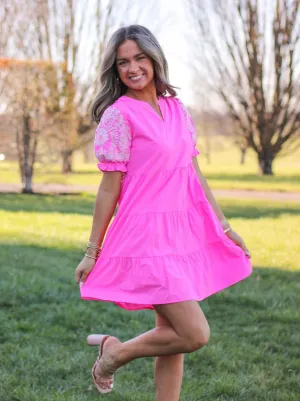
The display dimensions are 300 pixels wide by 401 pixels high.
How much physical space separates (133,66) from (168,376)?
1.31 metres

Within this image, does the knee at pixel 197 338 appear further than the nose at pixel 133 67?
No

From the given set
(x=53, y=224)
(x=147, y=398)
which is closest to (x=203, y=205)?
(x=147, y=398)

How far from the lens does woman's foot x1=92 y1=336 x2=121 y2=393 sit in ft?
9.90

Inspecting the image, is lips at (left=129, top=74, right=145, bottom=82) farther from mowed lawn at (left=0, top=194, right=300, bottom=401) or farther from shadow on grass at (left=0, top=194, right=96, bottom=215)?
shadow on grass at (left=0, top=194, right=96, bottom=215)

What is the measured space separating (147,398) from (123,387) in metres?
0.24

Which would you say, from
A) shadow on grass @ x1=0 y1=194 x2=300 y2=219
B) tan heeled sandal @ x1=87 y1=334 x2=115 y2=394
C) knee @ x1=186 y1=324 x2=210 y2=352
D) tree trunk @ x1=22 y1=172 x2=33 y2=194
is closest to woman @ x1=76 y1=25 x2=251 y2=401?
knee @ x1=186 y1=324 x2=210 y2=352

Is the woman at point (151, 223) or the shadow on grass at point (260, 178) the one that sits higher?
the woman at point (151, 223)

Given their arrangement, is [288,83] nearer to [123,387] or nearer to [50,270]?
[50,270]

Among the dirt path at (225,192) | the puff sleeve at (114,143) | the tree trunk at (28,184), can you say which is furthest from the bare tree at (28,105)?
the puff sleeve at (114,143)

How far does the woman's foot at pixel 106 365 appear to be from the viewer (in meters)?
3.02

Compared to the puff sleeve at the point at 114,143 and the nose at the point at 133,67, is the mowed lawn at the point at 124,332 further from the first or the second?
the nose at the point at 133,67

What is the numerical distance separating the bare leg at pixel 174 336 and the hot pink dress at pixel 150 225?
0.05 m

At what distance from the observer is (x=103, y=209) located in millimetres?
2834

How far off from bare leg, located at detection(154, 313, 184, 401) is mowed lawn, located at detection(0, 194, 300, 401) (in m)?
0.56
